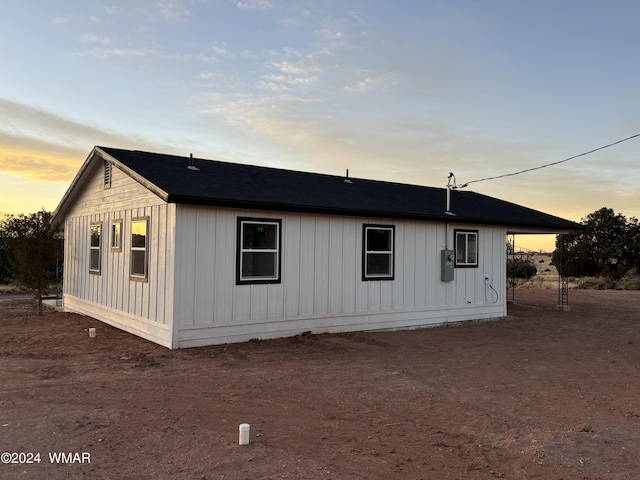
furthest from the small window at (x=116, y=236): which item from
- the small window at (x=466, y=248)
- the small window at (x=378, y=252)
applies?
the small window at (x=466, y=248)

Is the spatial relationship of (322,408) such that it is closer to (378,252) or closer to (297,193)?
(297,193)

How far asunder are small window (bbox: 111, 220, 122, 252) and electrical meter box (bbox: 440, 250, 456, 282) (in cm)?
760

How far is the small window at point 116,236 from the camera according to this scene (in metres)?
10.7

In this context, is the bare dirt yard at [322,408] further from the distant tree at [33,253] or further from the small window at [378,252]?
the distant tree at [33,253]

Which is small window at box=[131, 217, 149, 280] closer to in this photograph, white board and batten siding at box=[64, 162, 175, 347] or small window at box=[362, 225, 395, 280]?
white board and batten siding at box=[64, 162, 175, 347]

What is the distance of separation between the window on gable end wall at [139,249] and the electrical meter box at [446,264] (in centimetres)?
692

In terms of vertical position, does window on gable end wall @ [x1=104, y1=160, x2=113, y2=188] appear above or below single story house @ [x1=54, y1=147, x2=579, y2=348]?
above

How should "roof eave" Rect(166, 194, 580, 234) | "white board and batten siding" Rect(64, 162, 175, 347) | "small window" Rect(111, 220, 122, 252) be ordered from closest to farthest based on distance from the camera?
"roof eave" Rect(166, 194, 580, 234) < "white board and batten siding" Rect(64, 162, 175, 347) < "small window" Rect(111, 220, 122, 252)

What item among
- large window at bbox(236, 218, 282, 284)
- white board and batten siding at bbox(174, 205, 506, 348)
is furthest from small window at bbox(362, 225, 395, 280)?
large window at bbox(236, 218, 282, 284)

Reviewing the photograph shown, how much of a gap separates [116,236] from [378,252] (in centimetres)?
602

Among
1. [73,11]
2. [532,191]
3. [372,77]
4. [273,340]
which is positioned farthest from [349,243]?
[532,191]

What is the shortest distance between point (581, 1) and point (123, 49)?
1131 centimetres

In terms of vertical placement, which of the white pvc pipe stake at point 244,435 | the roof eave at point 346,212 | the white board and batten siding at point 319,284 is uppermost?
the roof eave at point 346,212

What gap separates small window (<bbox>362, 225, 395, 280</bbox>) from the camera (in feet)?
35.4
